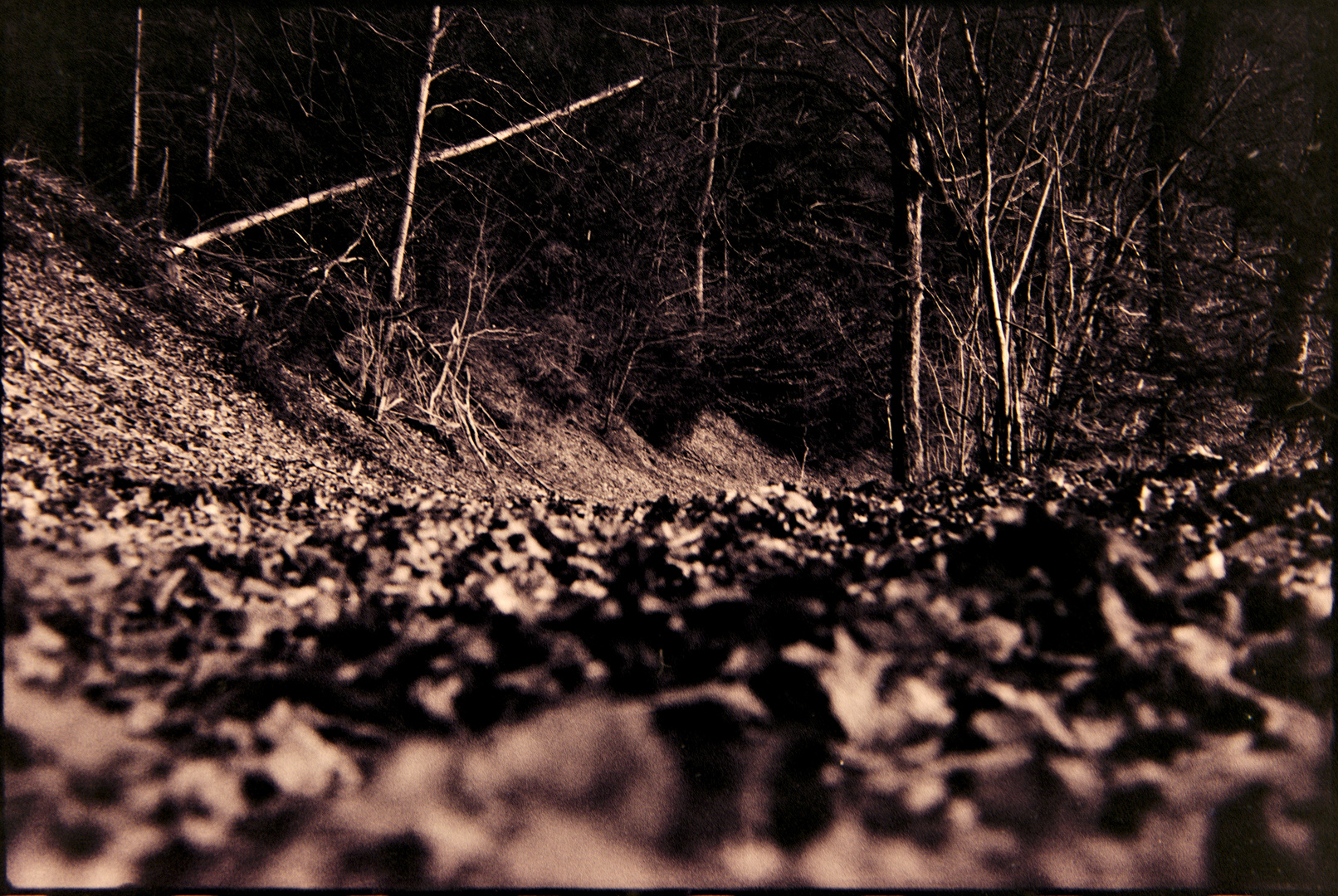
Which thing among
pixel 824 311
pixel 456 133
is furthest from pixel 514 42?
pixel 824 311

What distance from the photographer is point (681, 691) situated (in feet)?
5.23

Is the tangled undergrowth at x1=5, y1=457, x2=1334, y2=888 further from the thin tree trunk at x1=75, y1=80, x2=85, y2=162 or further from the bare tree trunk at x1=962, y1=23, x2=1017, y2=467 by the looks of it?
the thin tree trunk at x1=75, y1=80, x2=85, y2=162

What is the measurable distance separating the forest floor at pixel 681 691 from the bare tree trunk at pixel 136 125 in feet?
21.6

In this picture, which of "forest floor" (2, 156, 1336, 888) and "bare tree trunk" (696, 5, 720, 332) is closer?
"forest floor" (2, 156, 1336, 888)

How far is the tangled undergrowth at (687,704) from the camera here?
1313mm

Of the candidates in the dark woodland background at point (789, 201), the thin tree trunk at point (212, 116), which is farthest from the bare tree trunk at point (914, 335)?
the thin tree trunk at point (212, 116)

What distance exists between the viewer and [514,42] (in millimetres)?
6945

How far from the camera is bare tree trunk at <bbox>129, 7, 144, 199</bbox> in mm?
6602

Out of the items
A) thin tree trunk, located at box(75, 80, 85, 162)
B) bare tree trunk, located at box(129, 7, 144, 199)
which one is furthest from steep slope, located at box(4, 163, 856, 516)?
bare tree trunk, located at box(129, 7, 144, 199)

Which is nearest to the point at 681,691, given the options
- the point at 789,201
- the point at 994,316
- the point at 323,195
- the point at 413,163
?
the point at 994,316

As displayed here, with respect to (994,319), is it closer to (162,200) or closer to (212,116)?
(162,200)

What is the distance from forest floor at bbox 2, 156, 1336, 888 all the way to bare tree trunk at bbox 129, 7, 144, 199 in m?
6.60

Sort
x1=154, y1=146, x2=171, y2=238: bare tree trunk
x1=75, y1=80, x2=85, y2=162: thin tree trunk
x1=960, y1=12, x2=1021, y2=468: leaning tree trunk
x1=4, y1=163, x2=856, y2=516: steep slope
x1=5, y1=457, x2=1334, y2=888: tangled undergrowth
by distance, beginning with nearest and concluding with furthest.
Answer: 1. x1=5, y1=457, x2=1334, y2=888: tangled undergrowth
2. x1=4, y1=163, x2=856, y2=516: steep slope
3. x1=960, y1=12, x2=1021, y2=468: leaning tree trunk
4. x1=154, y1=146, x2=171, y2=238: bare tree trunk
5. x1=75, y1=80, x2=85, y2=162: thin tree trunk

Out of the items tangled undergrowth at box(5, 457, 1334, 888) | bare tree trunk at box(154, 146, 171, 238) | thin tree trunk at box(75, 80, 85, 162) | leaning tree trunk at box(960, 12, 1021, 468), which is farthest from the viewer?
thin tree trunk at box(75, 80, 85, 162)
